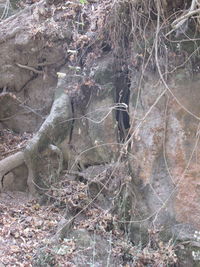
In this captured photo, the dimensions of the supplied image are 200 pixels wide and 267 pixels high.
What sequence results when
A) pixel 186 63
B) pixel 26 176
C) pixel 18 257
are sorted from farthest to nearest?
pixel 26 176, pixel 186 63, pixel 18 257

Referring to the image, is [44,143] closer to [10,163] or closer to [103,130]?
[10,163]

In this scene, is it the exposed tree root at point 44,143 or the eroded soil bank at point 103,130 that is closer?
the eroded soil bank at point 103,130

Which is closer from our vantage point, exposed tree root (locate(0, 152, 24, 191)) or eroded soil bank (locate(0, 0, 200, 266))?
eroded soil bank (locate(0, 0, 200, 266))

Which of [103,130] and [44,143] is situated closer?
[103,130]

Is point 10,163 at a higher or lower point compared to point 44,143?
lower

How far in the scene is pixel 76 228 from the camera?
5.54m

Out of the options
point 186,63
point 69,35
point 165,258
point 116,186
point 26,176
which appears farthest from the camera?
point 69,35

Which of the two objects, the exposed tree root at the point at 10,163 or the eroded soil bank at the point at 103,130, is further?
the exposed tree root at the point at 10,163

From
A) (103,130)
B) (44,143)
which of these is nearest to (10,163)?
(44,143)

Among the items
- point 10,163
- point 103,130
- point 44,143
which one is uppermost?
point 103,130

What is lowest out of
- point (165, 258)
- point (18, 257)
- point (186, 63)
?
point (165, 258)

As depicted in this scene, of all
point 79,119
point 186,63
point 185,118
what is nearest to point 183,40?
point 186,63

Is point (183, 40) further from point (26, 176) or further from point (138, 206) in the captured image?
point (26, 176)

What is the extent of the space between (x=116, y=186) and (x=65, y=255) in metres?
1.47
